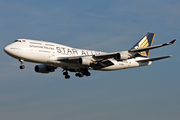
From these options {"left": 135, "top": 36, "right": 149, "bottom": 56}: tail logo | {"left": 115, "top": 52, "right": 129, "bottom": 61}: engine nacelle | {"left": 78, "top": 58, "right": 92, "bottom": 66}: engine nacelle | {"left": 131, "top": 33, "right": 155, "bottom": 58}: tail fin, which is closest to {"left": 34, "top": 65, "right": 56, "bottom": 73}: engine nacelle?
{"left": 78, "top": 58, "right": 92, "bottom": 66}: engine nacelle

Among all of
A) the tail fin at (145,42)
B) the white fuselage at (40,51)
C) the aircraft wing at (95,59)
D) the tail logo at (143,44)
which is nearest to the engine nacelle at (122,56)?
the aircraft wing at (95,59)

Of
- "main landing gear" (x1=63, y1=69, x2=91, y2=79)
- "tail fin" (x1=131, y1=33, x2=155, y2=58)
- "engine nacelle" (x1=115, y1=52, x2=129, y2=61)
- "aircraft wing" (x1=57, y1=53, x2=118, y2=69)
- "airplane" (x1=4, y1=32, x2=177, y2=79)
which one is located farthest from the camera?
"tail fin" (x1=131, y1=33, x2=155, y2=58)

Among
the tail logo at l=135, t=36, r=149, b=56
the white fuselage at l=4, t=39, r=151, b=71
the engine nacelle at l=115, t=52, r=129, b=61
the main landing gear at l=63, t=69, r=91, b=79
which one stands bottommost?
the main landing gear at l=63, t=69, r=91, b=79

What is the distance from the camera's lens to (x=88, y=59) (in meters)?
43.0

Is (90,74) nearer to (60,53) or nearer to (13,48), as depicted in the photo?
(60,53)

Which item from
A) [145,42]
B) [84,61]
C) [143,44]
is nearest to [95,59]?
[84,61]

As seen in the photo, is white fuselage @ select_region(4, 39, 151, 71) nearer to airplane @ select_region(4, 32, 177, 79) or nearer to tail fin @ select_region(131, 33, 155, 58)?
airplane @ select_region(4, 32, 177, 79)

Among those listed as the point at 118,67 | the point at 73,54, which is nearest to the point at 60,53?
the point at 73,54

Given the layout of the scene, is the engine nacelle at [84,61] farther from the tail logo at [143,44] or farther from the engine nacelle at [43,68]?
the tail logo at [143,44]

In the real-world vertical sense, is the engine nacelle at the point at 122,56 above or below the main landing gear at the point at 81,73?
above

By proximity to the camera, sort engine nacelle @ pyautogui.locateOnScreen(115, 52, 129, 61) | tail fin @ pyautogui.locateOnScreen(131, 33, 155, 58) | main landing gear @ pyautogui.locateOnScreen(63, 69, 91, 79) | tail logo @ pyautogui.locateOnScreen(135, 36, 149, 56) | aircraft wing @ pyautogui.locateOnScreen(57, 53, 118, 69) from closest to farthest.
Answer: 1. engine nacelle @ pyautogui.locateOnScreen(115, 52, 129, 61)
2. aircraft wing @ pyautogui.locateOnScreen(57, 53, 118, 69)
3. main landing gear @ pyautogui.locateOnScreen(63, 69, 91, 79)
4. tail fin @ pyautogui.locateOnScreen(131, 33, 155, 58)
5. tail logo @ pyautogui.locateOnScreen(135, 36, 149, 56)

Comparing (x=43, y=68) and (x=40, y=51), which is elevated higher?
(x=40, y=51)

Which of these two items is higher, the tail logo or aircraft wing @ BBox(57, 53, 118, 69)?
the tail logo

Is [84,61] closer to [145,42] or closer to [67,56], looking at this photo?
[67,56]
